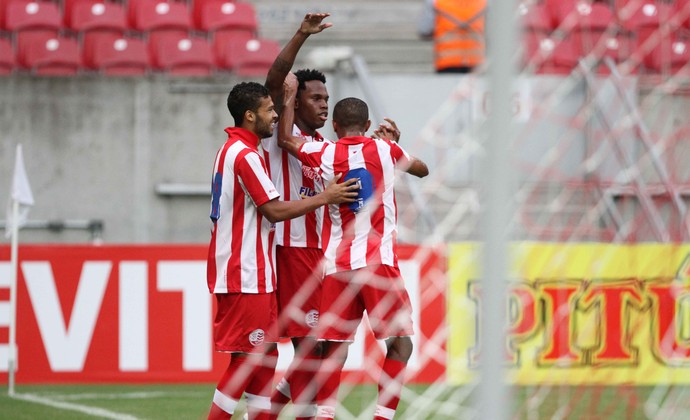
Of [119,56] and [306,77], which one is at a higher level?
[119,56]

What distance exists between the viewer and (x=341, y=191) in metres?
4.89

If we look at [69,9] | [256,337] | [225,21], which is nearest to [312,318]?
[256,337]

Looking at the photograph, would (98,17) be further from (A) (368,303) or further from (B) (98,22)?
(A) (368,303)

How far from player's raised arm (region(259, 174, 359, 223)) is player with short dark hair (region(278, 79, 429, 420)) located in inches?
3.4

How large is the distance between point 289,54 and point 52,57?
7.13 meters

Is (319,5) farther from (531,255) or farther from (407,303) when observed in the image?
(407,303)

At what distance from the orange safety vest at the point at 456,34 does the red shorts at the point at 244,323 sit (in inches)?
226

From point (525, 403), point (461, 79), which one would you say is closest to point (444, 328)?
point (525, 403)

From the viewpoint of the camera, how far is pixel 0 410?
680 centimetres

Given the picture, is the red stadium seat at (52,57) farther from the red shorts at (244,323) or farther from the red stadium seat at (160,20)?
the red shorts at (244,323)

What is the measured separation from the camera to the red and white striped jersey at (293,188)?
5.32 meters

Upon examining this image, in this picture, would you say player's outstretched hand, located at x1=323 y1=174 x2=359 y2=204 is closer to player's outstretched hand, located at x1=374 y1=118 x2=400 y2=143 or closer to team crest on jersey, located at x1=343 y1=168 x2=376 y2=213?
team crest on jersey, located at x1=343 y1=168 x2=376 y2=213

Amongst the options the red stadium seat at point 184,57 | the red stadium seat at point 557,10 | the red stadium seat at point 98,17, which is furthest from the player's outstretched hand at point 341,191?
the red stadium seat at point 98,17

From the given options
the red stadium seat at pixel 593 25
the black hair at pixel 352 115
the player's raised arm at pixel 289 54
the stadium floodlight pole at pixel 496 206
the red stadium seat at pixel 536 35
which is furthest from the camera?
the red stadium seat at pixel 593 25
